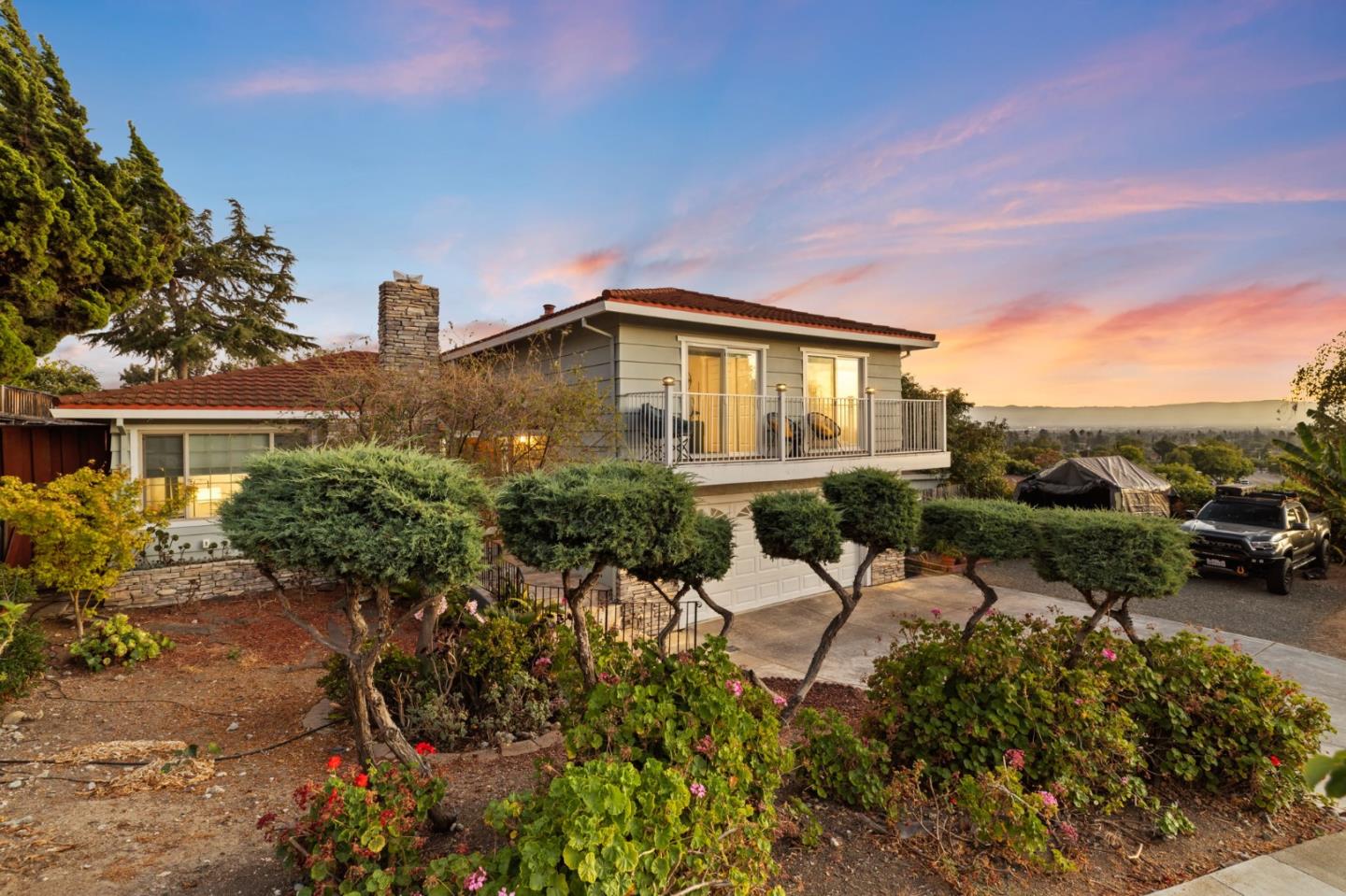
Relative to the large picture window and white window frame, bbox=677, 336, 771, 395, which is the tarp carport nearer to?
white window frame, bbox=677, 336, 771, 395

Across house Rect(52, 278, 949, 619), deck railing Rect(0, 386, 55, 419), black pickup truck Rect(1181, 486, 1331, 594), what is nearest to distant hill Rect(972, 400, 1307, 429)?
black pickup truck Rect(1181, 486, 1331, 594)

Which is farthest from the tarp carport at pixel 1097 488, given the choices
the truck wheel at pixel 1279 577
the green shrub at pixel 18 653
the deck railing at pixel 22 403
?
the deck railing at pixel 22 403

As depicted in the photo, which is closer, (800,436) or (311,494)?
(311,494)

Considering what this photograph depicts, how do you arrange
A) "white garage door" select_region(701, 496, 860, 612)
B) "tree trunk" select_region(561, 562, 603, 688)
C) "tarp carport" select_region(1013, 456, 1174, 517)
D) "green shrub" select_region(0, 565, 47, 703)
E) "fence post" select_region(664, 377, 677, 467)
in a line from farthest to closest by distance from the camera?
"tarp carport" select_region(1013, 456, 1174, 517)
"white garage door" select_region(701, 496, 860, 612)
"fence post" select_region(664, 377, 677, 467)
"green shrub" select_region(0, 565, 47, 703)
"tree trunk" select_region(561, 562, 603, 688)

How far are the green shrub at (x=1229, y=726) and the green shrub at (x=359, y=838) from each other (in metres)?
5.24

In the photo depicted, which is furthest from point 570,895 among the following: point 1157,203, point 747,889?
point 1157,203

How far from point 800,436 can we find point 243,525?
370 inches

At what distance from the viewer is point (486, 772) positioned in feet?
15.5

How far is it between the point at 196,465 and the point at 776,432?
11.1m

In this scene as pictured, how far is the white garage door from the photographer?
10.8 metres

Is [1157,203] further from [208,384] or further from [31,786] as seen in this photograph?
[208,384]

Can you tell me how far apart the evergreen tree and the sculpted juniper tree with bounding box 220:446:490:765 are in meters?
10.8

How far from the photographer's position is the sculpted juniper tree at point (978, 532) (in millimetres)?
6203

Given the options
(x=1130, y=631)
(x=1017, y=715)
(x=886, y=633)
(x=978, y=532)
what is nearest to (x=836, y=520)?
(x=978, y=532)
